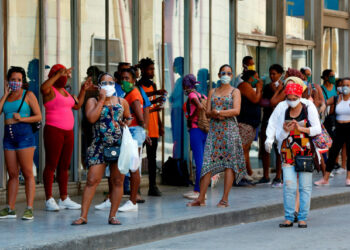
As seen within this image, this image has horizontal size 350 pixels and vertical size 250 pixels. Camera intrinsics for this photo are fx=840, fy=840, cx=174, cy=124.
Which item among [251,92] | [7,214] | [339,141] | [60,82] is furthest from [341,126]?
[7,214]

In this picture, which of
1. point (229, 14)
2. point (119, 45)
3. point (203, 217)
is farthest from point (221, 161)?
point (229, 14)

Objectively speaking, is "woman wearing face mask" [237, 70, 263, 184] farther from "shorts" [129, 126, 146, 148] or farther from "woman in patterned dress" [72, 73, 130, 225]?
"woman in patterned dress" [72, 73, 130, 225]

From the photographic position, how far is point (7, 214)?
9781 millimetres

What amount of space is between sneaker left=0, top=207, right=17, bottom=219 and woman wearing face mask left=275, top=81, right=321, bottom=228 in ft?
10.5

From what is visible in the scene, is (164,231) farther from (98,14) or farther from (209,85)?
(209,85)

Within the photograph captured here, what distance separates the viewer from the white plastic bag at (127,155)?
899 cm

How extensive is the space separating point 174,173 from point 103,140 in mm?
4892

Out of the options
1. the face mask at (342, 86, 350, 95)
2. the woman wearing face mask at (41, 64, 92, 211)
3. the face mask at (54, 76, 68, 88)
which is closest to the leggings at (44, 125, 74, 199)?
the woman wearing face mask at (41, 64, 92, 211)

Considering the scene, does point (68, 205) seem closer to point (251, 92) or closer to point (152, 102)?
point (152, 102)

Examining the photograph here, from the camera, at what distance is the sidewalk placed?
8195mm

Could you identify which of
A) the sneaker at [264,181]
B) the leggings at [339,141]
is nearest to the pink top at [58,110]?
the sneaker at [264,181]

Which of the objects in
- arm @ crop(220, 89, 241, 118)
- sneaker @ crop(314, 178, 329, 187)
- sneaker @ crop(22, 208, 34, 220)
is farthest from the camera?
sneaker @ crop(314, 178, 329, 187)

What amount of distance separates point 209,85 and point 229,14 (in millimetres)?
1574

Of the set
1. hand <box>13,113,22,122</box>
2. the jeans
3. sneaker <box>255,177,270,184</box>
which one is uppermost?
hand <box>13,113,22,122</box>
